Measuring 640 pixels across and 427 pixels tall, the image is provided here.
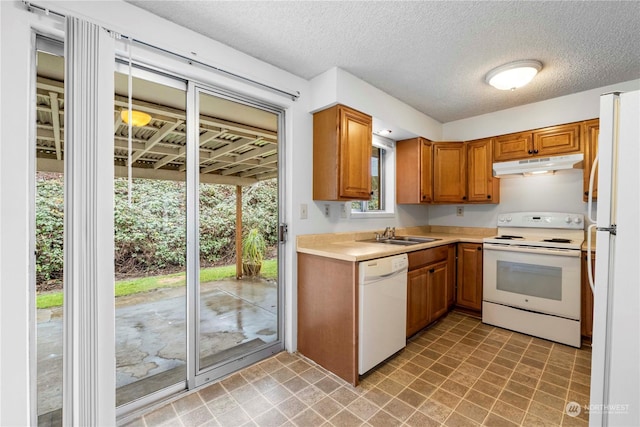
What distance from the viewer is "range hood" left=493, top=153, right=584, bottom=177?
269 cm

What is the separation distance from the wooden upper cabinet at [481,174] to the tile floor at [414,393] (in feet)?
5.63

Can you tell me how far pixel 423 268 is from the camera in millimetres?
2652

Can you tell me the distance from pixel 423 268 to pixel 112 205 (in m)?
2.50

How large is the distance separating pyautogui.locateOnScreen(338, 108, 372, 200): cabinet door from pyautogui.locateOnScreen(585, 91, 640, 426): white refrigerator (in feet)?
5.10

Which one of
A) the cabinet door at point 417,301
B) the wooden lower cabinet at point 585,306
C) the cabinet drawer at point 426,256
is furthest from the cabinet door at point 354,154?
the wooden lower cabinet at point 585,306

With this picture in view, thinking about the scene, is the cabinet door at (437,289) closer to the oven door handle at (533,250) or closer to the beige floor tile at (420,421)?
the oven door handle at (533,250)

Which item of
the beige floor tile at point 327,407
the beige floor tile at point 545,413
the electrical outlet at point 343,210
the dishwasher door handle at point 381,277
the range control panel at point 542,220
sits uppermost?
the electrical outlet at point 343,210

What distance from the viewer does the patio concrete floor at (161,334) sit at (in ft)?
4.81

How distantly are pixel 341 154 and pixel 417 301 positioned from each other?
5.06 ft

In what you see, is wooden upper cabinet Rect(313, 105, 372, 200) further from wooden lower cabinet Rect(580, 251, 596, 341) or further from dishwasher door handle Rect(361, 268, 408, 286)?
wooden lower cabinet Rect(580, 251, 596, 341)

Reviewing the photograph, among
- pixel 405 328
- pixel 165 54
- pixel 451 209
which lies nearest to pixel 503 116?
pixel 451 209

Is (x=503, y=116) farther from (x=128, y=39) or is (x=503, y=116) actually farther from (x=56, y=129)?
(x=56, y=129)

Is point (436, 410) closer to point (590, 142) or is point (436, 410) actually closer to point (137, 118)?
point (137, 118)

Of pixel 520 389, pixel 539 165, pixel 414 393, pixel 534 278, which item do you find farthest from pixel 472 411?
pixel 539 165
